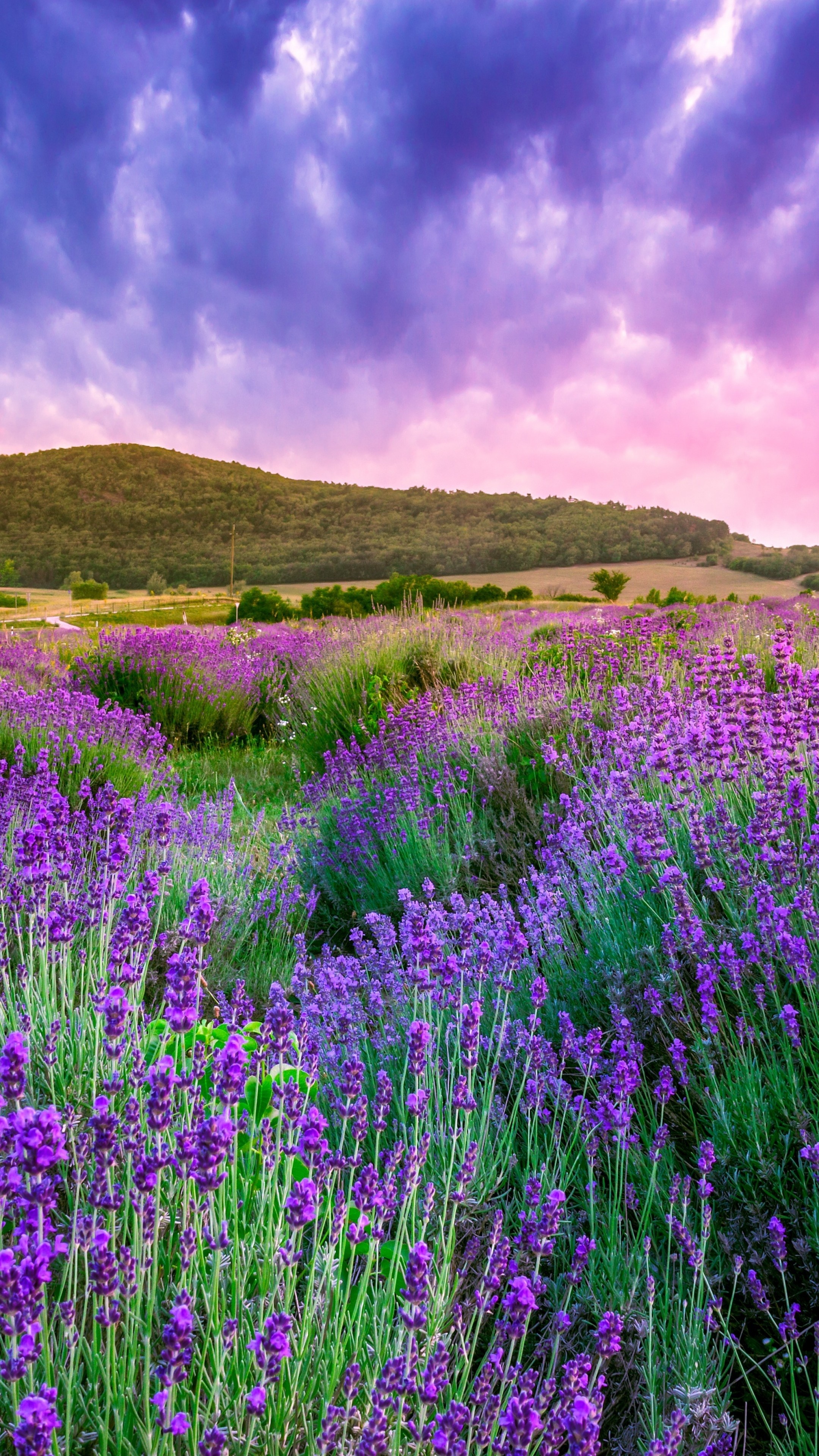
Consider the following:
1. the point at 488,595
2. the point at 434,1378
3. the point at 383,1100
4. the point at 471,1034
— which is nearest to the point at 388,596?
the point at 488,595

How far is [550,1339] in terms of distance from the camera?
147cm

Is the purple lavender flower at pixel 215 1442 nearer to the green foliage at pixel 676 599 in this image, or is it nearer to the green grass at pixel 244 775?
the green grass at pixel 244 775

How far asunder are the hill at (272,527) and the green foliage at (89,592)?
7212 mm

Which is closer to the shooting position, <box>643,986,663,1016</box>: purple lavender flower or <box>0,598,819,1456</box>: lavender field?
<box>0,598,819,1456</box>: lavender field

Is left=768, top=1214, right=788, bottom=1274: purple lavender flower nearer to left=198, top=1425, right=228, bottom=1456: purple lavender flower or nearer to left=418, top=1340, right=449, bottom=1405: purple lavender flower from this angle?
left=418, top=1340, right=449, bottom=1405: purple lavender flower

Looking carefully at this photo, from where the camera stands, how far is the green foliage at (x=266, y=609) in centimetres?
1836

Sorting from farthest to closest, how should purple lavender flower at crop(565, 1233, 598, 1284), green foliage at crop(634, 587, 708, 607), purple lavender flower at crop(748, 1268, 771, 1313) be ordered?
green foliage at crop(634, 587, 708, 607) → purple lavender flower at crop(748, 1268, 771, 1313) → purple lavender flower at crop(565, 1233, 598, 1284)

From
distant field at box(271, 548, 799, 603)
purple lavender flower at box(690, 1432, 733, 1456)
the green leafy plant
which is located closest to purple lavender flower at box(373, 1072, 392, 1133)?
purple lavender flower at box(690, 1432, 733, 1456)

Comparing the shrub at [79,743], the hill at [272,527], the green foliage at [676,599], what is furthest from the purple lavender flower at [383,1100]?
the hill at [272,527]

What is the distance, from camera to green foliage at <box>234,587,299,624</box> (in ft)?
60.2

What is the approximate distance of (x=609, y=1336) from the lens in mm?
957

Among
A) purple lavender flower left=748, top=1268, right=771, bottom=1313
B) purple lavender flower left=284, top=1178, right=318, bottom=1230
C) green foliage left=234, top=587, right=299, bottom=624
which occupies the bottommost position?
purple lavender flower left=748, top=1268, right=771, bottom=1313

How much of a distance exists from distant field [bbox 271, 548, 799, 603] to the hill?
1.54 m

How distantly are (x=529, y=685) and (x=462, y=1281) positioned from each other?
469 centimetres
